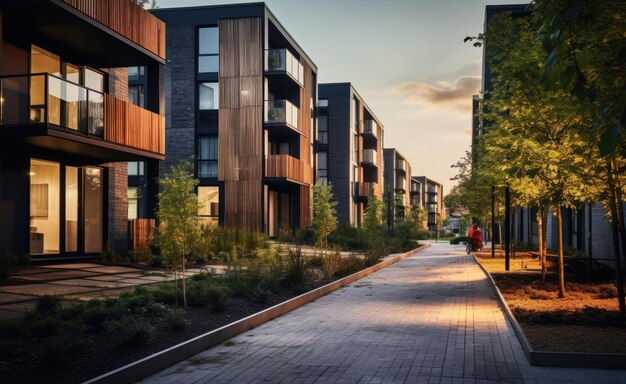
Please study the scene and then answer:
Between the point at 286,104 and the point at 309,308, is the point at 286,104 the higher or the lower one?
the higher one

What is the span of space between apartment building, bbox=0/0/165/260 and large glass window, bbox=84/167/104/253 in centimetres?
3

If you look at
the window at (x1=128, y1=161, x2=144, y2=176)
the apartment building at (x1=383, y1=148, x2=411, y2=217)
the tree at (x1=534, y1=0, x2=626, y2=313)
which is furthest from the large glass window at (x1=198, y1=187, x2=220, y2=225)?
the apartment building at (x1=383, y1=148, x2=411, y2=217)

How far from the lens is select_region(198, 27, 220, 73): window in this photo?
33.2 m

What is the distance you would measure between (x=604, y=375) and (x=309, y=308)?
6241mm

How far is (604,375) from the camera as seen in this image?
651cm

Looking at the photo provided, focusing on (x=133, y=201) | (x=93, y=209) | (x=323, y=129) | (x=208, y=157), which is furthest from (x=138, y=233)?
(x=323, y=129)

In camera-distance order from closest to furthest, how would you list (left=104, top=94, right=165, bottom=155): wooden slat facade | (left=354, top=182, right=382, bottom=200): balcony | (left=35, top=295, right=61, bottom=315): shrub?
(left=35, top=295, right=61, bottom=315): shrub < (left=104, top=94, right=165, bottom=155): wooden slat facade < (left=354, top=182, right=382, bottom=200): balcony

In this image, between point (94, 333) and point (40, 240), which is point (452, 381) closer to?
point (94, 333)

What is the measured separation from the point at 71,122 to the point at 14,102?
4.85 feet

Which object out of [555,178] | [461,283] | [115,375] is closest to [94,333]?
[115,375]

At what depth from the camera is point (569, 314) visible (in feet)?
32.7

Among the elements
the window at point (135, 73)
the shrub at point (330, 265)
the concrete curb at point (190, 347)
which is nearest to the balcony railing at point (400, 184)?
the window at point (135, 73)

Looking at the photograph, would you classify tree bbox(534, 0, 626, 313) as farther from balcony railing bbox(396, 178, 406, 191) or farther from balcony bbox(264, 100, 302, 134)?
balcony railing bbox(396, 178, 406, 191)

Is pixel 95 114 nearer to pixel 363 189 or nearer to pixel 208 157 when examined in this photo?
pixel 208 157
